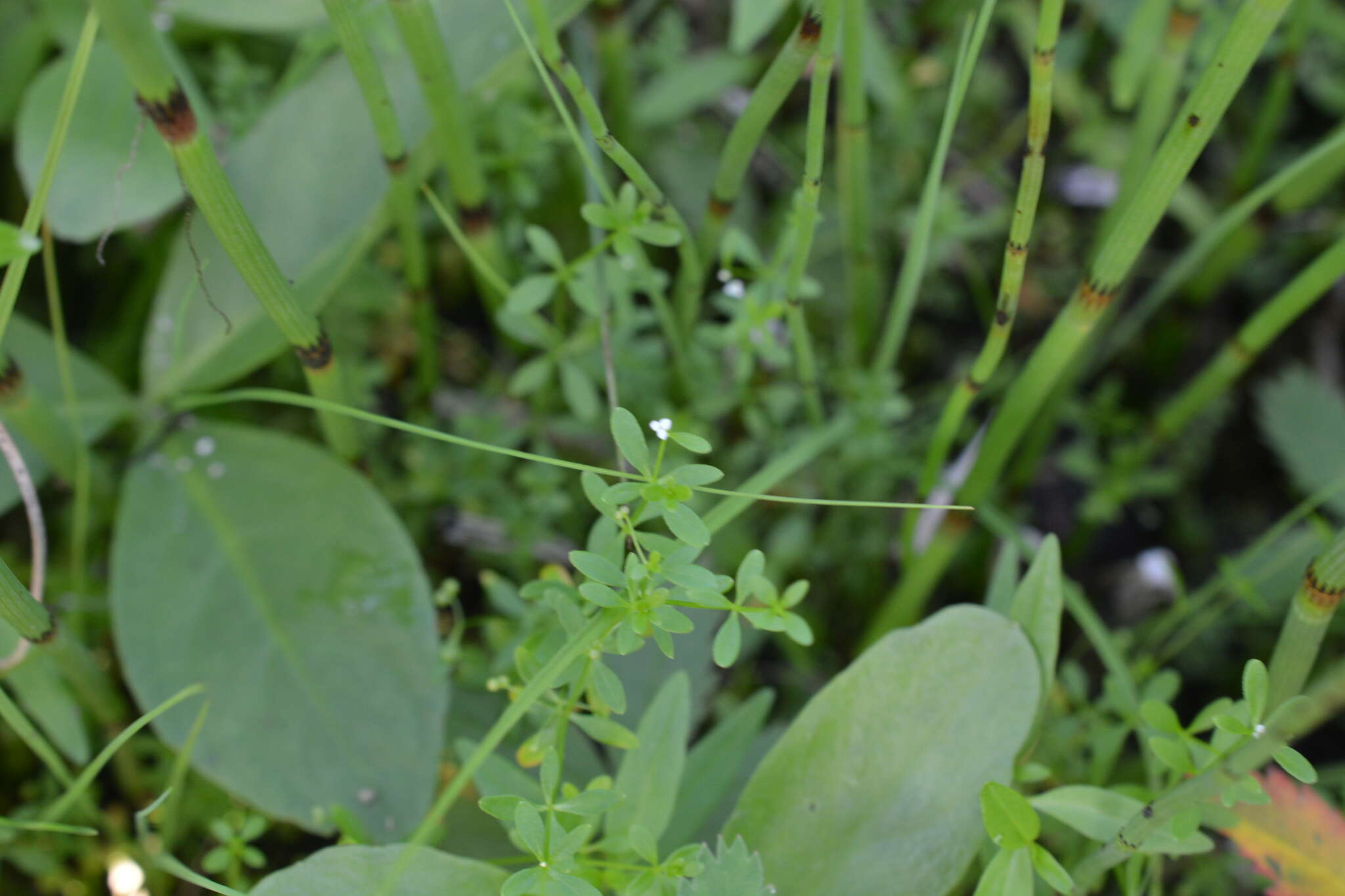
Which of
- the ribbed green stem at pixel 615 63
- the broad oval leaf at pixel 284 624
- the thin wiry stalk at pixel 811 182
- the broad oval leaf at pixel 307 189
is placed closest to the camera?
the thin wiry stalk at pixel 811 182

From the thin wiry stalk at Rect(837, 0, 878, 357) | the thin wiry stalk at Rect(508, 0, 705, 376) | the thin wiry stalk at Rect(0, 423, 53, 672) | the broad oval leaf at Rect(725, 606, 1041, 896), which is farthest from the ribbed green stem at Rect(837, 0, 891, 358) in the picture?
the thin wiry stalk at Rect(0, 423, 53, 672)

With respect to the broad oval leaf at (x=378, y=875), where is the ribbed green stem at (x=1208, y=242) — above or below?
above

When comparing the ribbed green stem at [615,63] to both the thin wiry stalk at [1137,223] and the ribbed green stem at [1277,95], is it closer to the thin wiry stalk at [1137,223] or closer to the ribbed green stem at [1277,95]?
the thin wiry stalk at [1137,223]

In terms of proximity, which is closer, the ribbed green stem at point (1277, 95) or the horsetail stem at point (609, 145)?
the horsetail stem at point (609, 145)

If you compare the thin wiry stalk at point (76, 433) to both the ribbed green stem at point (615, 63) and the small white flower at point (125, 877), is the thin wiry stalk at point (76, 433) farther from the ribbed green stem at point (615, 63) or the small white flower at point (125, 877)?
the ribbed green stem at point (615, 63)

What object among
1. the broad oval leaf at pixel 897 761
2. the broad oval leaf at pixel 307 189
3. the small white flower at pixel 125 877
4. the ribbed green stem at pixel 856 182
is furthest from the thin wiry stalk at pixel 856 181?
the small white flower at pixel 125 877

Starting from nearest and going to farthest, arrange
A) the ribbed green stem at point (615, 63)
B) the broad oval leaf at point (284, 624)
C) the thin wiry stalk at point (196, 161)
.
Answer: the thin wiry stalk at point (196, 161) < the broad oval leaf at point (284, 624) < the ribbed green stem at point (615, 63)

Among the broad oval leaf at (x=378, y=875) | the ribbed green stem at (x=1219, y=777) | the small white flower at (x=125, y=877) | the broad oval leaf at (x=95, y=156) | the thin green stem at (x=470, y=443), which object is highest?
the broad oval leaf at (x=95, y=156)
